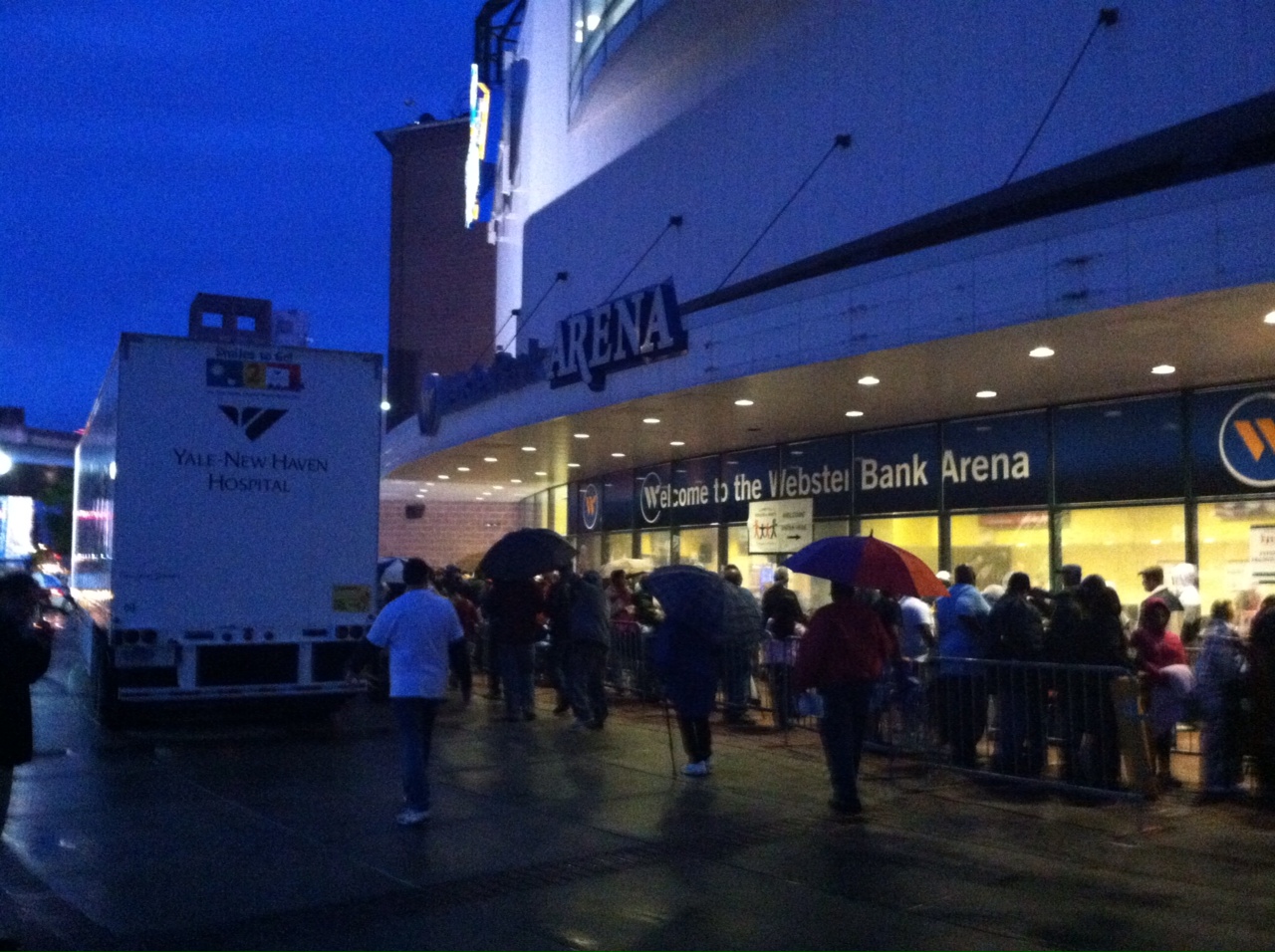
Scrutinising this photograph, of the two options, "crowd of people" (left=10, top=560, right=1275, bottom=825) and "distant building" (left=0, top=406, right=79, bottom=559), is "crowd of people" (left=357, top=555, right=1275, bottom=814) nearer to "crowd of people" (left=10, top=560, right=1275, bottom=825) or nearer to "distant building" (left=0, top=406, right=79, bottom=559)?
"crowd of people" (left=10, top=560, right=1275, bottom=825)

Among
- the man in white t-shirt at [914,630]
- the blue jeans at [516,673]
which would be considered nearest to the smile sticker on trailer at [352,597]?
the blue jeans at [516,673]

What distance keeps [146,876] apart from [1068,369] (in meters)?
11.6

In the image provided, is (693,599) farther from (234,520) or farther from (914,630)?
(234,520)

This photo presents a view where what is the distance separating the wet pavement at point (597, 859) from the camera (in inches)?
256

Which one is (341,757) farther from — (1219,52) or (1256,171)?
(1219,52)

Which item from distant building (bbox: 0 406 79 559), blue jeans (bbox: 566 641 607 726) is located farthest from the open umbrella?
distant building (bbox: 0 406 79 559)

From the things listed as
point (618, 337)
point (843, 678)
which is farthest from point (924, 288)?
point (618, 337)

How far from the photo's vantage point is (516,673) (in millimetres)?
14633

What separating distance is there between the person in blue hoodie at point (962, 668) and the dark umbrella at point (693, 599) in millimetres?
2057

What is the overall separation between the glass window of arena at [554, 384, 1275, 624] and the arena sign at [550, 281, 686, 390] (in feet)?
16.6

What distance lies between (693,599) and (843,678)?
179 cm

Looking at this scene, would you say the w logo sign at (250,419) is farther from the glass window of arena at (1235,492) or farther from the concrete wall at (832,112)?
the glass window of arena at (1235,492)

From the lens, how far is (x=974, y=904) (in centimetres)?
705

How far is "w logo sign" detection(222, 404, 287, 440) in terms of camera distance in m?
12.8
